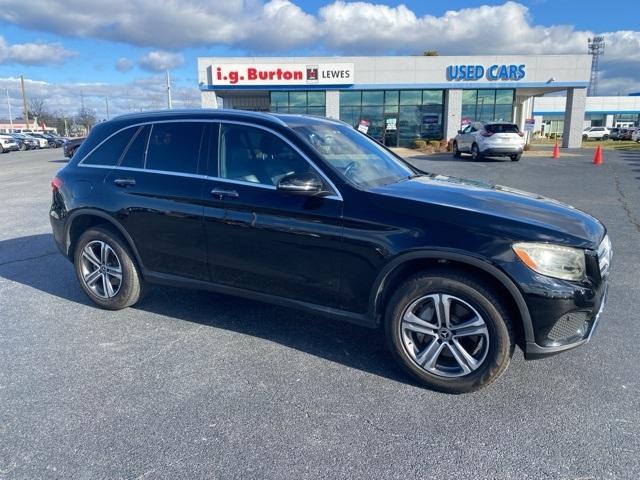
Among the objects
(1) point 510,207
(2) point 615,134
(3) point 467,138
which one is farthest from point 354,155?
(2) point 615,134

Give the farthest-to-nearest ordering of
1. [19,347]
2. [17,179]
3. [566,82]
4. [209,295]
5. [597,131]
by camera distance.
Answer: [597,131]
[566,82]
[17,179]
[209,295]
[19,347]

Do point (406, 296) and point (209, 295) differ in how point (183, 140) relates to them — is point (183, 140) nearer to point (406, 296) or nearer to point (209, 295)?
point (209, 295)

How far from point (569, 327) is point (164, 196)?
10.5 feet

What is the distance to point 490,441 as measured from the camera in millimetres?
2664

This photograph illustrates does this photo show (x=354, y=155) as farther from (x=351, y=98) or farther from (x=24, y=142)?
(x=24, y=142)

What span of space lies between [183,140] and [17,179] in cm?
1551

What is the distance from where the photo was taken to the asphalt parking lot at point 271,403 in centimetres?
251

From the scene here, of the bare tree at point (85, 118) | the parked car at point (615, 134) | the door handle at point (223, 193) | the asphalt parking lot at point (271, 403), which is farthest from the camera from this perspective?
the bare tree at point (85, 118)

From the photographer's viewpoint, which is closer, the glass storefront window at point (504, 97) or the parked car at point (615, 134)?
the glass storefront window at point (504, 97)

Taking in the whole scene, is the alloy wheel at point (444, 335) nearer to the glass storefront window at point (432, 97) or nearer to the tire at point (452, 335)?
the tire at point (452, 335)

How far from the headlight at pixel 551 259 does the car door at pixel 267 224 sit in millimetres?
1187

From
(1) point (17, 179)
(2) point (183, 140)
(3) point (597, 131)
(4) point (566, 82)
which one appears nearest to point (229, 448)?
(2) point (183, 140)

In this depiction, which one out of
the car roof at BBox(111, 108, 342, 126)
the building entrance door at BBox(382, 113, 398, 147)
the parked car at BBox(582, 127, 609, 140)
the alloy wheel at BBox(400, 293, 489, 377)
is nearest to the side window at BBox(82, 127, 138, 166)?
the car roof at BBox(111, 108, 342, 126)

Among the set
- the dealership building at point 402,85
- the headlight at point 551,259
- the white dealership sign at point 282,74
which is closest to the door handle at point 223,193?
the headlight at point 551,259
